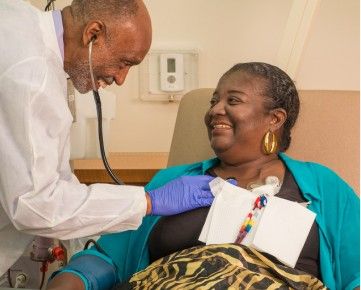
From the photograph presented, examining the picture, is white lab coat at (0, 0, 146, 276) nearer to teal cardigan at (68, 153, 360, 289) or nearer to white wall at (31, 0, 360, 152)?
teal cardigan at (68, 153, 360, 289)

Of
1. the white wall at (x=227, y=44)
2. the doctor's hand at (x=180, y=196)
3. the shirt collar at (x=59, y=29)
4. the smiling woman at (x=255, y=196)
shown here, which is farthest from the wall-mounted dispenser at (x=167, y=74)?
the shirt collar at (x=59, y=29)

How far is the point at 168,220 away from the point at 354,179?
0.63 meters

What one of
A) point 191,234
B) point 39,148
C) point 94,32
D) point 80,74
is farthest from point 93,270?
point 94,32

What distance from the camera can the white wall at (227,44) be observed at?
103 inches

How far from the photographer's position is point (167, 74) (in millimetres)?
2621

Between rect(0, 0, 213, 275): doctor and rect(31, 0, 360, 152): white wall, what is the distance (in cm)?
121

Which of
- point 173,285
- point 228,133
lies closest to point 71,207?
point 173,285

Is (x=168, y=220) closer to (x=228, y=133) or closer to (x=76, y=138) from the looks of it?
(x=228, y=133)

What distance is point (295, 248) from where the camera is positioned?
1.39 m

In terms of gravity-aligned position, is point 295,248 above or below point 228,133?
below

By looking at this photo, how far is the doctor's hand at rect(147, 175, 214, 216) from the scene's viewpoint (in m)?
1.42

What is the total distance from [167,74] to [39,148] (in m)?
1.52

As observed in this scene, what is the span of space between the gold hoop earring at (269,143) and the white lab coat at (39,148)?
42cm

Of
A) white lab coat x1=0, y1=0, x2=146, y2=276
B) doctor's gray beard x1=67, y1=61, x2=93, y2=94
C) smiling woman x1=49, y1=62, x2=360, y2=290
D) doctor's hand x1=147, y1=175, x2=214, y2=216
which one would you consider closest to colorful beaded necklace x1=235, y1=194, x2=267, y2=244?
smiling woman x1=49, y1=62, x2=360, y2=290
